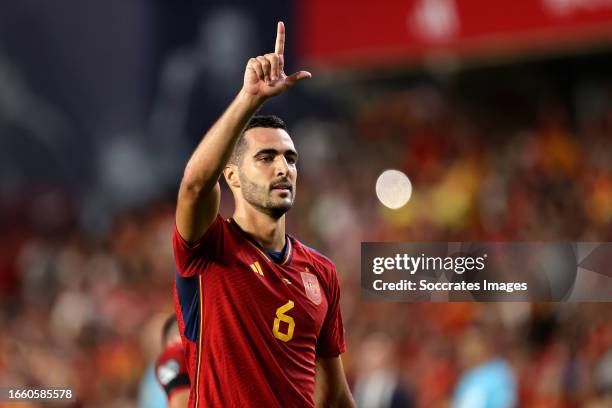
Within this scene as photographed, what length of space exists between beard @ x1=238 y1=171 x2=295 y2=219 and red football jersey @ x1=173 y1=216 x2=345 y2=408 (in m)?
0.11

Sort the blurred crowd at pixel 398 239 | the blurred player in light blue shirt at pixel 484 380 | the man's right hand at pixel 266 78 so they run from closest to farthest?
1. the man's right hand at pixel 266 78
2. the blurred player in light blue shirt at pixel 484 380
3. the blurred crowd at pixel 398 239

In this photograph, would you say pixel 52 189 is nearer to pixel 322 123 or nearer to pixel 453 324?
pixel 322 123

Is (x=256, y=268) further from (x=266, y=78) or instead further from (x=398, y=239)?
(x=398, y=239)

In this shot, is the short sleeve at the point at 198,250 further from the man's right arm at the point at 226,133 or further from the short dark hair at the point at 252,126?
the short dark hair at the point at 252,126

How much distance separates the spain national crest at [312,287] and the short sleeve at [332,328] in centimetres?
11

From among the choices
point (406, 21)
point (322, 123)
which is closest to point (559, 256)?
point (406, 21)

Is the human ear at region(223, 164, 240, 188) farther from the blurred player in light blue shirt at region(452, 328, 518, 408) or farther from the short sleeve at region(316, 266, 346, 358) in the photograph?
the blurred player in light blue shirt at region(452, 328, 518, 408)

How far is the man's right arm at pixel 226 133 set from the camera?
2.91 meters

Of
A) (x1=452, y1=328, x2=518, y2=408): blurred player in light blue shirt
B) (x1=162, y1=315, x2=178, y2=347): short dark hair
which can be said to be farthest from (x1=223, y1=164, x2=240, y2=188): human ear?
(x1=452, y1=328, x2=518, y2=408): blurred player in light blue shirt

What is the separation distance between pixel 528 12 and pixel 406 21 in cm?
140

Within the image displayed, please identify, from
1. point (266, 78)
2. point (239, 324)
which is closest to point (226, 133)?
point (266, 78)

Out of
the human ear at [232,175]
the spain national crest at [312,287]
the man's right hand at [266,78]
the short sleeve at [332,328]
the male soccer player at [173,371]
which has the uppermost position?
the man's right hand at [266,78]

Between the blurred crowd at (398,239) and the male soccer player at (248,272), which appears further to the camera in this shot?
the blurred crowd at (398,239)

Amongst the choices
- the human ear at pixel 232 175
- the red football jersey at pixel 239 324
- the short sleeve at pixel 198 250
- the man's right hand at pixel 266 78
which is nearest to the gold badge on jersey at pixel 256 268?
the red football jersey at pixel 239 324
